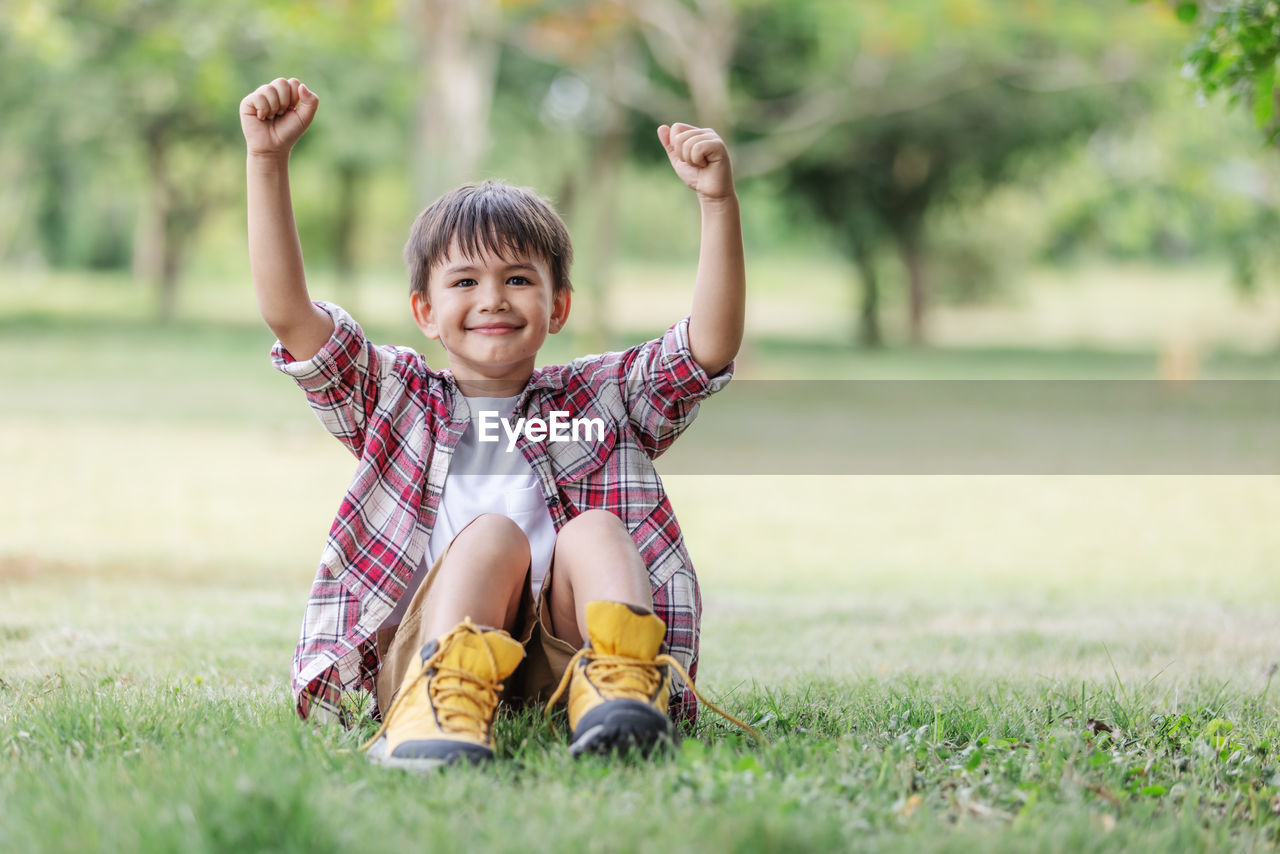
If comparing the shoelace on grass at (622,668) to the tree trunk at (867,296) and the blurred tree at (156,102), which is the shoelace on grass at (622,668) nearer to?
the blurred tree at (156,102)

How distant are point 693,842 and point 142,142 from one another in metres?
27.7

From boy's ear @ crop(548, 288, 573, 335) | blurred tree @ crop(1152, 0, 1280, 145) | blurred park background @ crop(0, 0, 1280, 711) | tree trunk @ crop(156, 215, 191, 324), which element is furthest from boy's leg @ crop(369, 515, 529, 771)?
tree trunk @ crop(156, 215, 191, 324)

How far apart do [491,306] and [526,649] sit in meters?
0.71

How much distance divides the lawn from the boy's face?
2.56 feet

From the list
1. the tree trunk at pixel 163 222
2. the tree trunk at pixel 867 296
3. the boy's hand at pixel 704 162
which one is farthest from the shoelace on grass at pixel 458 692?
the tree trunk at pixel 867 296

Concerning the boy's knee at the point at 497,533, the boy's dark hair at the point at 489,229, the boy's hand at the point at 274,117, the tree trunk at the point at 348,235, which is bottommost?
the boy's knee at the point at 497,533

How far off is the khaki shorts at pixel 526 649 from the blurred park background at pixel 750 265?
3.80ft

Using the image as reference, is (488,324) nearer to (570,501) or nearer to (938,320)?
(570,501)

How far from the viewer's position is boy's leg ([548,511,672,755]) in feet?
7.28

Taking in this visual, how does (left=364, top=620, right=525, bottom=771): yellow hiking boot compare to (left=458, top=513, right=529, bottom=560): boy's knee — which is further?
(left=458, top=513, right=529, bottom=560): boy's knee

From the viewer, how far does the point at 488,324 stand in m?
2.70

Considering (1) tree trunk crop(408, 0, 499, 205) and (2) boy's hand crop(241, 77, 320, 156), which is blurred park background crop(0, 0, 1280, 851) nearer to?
(1) tree trunk crop(408, 0, 499, 205)

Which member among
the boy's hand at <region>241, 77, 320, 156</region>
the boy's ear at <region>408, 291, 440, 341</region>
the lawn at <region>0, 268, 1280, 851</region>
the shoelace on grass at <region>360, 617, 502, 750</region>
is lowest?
the lawn at <region>0, 268, 1280, 851</region>

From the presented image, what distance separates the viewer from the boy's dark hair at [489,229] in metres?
2.71
